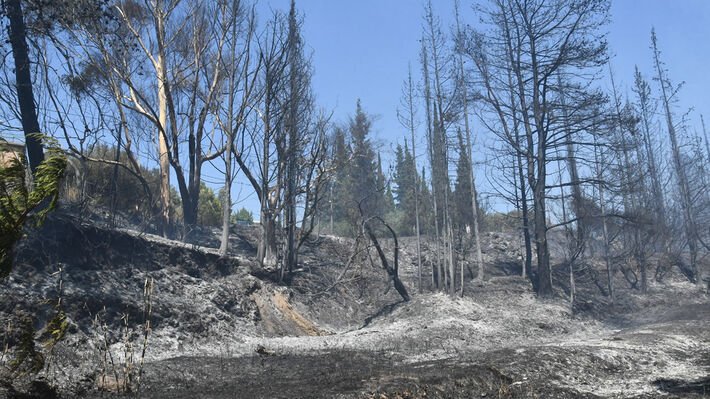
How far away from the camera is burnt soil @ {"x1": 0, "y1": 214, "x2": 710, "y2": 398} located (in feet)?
23.0

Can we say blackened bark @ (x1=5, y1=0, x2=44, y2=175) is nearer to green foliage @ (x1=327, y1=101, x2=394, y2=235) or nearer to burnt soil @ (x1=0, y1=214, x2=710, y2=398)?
burnt soil @ (x1=0, y1=214, x2=710, y2=398)

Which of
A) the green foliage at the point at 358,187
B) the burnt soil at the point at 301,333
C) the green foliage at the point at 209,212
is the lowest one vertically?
the burnt soil at the point at 301,333

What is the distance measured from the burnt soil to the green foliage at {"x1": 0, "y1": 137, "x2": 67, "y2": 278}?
0.95 meters

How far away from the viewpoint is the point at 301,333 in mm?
13281

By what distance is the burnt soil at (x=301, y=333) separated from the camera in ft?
23.0

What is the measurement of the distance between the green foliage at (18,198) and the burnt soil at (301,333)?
Answer: 3.13ft

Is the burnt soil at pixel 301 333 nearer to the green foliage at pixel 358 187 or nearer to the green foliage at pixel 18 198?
the green foliage at pixel 18 198

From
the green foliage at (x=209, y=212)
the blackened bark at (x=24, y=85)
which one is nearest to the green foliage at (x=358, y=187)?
the green foliage at (x=209, y=212)

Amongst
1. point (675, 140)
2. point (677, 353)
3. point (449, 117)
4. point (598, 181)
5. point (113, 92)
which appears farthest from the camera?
point (675, 140)

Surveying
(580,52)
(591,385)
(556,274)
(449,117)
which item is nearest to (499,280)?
(556,274)

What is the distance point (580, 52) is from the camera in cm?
1841

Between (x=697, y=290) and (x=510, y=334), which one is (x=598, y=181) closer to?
(x=510, y=334)

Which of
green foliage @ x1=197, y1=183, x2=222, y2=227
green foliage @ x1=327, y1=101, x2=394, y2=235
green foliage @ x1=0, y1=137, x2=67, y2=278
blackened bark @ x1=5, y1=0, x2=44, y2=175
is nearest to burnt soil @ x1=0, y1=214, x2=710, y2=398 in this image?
green foliage @ x1=0, y1=137, x2=67, y2=278

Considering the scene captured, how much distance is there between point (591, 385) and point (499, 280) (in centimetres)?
1237
